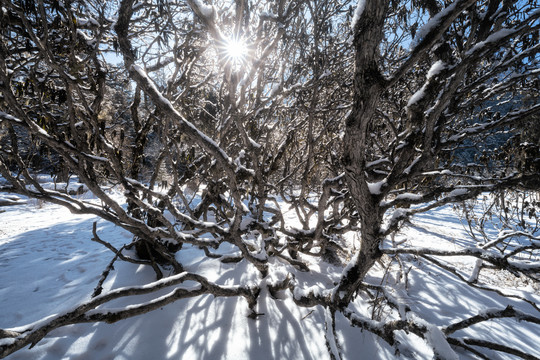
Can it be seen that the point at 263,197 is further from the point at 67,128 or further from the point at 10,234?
the point at 10,234

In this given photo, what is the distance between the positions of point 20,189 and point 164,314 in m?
1.72

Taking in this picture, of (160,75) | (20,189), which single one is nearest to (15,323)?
(20,189)

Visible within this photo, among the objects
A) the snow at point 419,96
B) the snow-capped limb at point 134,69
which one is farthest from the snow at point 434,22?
the snow-capped limb at point 134,69

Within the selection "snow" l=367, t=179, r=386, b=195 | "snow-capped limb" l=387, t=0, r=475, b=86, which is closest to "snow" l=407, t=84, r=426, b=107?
"snow-capped limb" l=387, t=0, r=475, b=86

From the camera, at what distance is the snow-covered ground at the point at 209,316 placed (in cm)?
188

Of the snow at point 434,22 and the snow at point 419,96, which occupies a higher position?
the snow at point 434,22

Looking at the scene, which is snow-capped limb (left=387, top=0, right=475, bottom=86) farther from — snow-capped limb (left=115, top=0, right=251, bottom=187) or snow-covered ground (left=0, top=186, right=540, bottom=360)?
snow-covered ground (left=0, top=186, right=540, bottom=360)

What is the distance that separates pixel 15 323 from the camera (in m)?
2.17

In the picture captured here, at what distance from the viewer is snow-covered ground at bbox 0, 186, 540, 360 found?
1.88 metres

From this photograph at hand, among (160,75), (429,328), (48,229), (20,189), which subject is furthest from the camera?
(48,229)

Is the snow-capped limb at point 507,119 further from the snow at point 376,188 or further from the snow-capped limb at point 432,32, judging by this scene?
the snow-capped limb at point 432,32

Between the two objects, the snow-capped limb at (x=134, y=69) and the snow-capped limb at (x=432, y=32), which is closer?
the snow-capped limb at (x=432, y=32)

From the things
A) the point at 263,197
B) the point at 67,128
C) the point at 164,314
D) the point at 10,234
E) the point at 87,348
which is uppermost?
the point at 67,128

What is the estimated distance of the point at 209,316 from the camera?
2.22m
